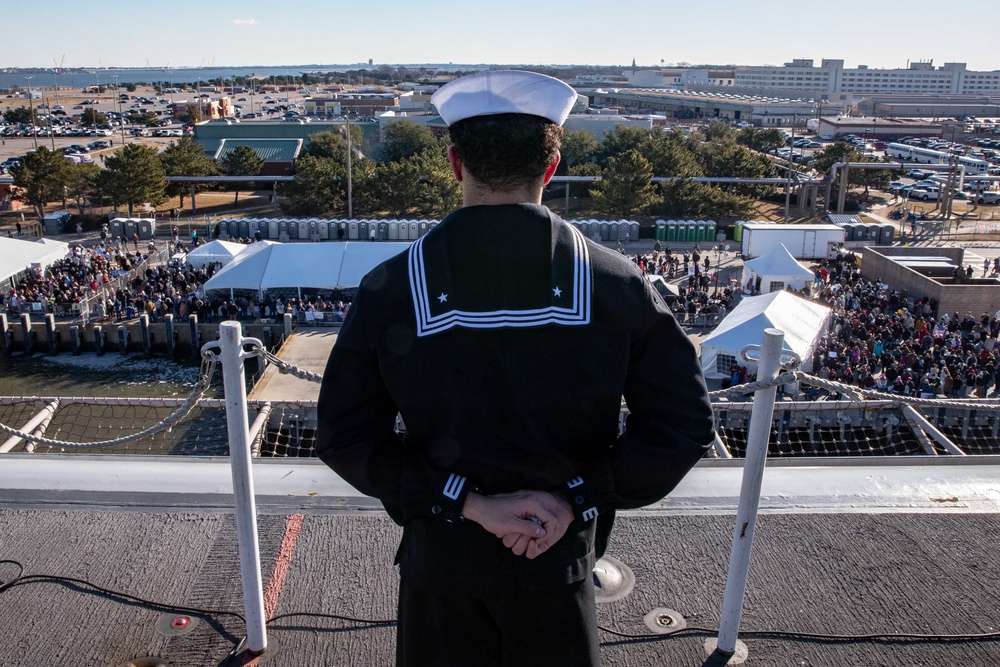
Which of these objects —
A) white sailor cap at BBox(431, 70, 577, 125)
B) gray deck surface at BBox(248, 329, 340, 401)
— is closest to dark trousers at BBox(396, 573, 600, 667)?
white sailor cap at BBox(431, 70, 577, 125)

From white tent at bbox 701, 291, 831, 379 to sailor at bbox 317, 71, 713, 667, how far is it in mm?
12070

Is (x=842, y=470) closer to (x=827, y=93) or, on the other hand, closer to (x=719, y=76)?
(x=827, y=93)

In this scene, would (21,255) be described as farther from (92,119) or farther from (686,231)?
(92,119)

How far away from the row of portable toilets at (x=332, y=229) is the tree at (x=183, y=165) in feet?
19.9

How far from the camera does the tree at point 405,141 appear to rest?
46125mm

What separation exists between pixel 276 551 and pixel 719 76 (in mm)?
175186

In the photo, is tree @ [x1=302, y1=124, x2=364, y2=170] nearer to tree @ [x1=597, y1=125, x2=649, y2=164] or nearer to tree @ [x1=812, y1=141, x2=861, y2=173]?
tree @ [x1=597, y1=125, x2=649, y2=164]

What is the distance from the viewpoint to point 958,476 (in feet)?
11.0

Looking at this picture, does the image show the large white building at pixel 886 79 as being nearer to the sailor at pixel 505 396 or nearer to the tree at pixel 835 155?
the tree at pixel 835 155

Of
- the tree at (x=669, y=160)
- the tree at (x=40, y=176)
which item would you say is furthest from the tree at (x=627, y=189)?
the tree at (x=40, y=176)

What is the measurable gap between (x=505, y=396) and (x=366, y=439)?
0.96ft

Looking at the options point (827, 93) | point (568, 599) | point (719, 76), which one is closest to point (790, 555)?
point (568, 599)

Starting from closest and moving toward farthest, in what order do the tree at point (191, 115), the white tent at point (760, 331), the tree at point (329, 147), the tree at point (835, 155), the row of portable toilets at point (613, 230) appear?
the white tent at point (760, 331), the row of portable toilets at point (613, 230), the tree at point (835, 155), the tree at point (329, 147), the tree at point (191, 115)

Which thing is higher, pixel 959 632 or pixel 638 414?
pixel 638 414
